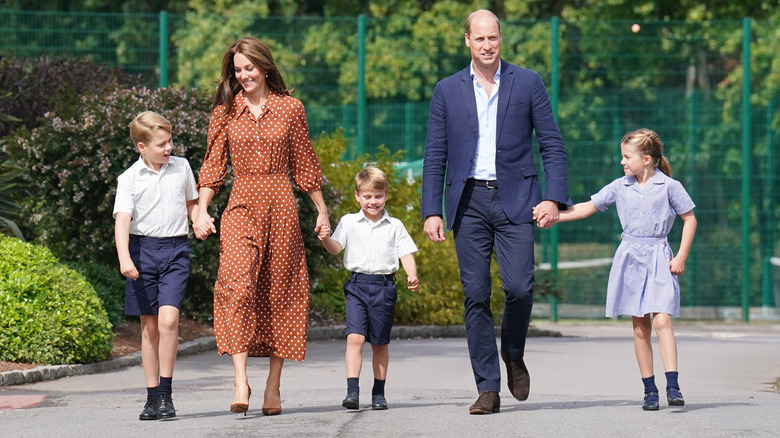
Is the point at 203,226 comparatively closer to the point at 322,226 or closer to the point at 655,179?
the point at 322,226

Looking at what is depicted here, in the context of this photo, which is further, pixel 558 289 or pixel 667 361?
pixel 558 289

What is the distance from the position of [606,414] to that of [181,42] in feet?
33.9

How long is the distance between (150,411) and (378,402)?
4.02 ft

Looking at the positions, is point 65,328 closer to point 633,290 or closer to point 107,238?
point 107,238

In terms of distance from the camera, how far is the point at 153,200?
7.09m

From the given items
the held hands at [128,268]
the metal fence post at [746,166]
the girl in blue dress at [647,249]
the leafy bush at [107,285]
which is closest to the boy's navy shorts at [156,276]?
the held hands at [128,268]

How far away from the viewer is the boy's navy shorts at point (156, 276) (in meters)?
6.98

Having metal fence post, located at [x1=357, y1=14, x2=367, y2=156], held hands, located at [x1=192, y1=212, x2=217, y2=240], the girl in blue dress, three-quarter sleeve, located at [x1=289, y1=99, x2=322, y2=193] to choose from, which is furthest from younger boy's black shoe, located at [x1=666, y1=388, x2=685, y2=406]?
metal fence post, located at [x1=357, y1=14, x2=367, y2=156]

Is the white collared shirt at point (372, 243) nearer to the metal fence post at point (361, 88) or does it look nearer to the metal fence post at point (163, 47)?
the metal fence post at point (163, 47)

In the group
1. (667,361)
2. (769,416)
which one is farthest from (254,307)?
(769,416)

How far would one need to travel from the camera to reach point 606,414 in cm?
691

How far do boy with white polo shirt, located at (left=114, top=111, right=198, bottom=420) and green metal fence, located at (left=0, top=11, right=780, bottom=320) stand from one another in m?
9.44

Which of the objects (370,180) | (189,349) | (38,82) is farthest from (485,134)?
(38,82)

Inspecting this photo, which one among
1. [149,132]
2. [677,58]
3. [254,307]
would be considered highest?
[677,58]
